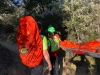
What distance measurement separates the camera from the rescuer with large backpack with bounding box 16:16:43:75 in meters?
4.58

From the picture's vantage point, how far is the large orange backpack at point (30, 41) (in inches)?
180

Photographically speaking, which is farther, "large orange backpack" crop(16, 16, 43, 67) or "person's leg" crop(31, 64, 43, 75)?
"person's leg" crop(31, 64, 43, 75)

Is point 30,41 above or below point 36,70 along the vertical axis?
above

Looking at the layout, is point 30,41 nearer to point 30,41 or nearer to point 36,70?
point 30,41

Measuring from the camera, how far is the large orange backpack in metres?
4.58

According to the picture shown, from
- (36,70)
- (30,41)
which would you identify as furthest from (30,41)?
(36,70)

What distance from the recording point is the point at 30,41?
461 centimetres

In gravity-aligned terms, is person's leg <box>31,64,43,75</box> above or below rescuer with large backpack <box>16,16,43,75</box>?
below

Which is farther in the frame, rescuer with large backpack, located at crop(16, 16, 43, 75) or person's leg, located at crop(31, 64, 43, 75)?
person's leg, located at crop(31, 64, 43, 75)

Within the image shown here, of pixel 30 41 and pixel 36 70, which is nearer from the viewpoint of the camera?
pixel 30 41

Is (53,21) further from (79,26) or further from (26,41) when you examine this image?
(26,41)

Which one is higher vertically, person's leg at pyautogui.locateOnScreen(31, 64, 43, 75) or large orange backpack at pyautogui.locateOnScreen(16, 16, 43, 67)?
large orange backpack at pyautogui.locateOnScreen(16, 16, 43, 67)

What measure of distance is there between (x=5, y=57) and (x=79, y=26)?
699 centimetres

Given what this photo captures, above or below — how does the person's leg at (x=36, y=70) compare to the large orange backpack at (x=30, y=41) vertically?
below
